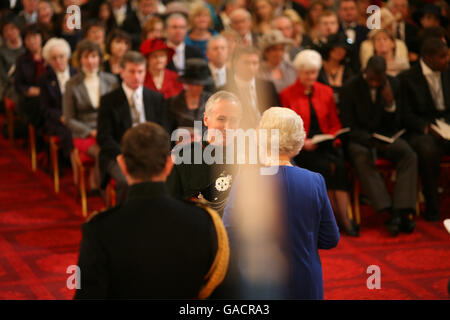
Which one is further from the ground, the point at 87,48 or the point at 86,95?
the point at 87,48

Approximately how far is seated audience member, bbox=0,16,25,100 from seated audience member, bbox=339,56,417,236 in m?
4.01

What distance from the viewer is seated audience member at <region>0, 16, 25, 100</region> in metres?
8.05

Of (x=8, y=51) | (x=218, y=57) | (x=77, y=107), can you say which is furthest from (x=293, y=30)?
(x=8, y=51)

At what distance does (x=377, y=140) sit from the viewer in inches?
231

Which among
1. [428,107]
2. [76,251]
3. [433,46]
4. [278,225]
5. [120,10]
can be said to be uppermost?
[120,10]

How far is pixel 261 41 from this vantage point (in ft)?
22.2

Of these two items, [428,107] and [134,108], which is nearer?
[134,108]

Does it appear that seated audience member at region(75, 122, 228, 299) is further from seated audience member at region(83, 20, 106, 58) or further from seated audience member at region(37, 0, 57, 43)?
seated audience member at region(37, 0, 57, 43)

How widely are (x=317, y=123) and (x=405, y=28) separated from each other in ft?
9.24

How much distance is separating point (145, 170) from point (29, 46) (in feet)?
18.2

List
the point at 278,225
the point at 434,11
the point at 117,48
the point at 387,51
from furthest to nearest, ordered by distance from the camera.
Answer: the point at 434,11
the point at 117,48
the point at 387,51
the point at 278,225

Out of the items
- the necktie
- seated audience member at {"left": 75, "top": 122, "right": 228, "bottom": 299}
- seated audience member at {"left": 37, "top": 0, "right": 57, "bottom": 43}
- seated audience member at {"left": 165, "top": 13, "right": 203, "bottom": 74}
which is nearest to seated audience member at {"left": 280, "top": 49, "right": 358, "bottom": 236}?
the necktie

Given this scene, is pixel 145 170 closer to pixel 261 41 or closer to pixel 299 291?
pixel 299 291

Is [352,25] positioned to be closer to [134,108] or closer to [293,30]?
[293,30]
